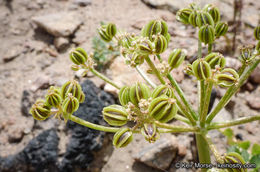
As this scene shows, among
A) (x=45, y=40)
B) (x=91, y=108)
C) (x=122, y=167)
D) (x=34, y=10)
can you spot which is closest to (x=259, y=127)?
(x=122, y=167)

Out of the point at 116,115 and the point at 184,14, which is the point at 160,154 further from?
the point at 184,14

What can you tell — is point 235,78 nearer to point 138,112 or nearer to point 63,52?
point 138,112

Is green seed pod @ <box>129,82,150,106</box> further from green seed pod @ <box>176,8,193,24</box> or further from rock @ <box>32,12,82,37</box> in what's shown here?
rock @ <box>32,12,82,37</box>

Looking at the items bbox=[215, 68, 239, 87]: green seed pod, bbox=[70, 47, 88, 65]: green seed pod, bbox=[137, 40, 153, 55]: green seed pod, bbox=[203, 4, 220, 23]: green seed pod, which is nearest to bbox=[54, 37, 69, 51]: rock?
bbox=[70, 47, 88, 65]: green seed pod

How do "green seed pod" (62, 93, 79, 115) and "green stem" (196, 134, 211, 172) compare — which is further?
"green stem" (196, 134, 211, 172)

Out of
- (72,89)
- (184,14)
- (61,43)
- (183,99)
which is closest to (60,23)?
(61,43)
